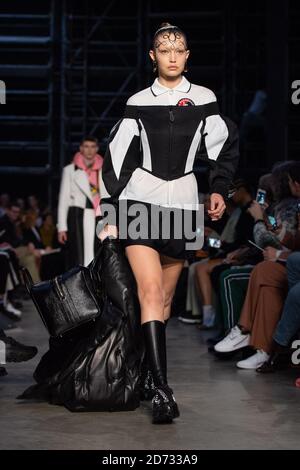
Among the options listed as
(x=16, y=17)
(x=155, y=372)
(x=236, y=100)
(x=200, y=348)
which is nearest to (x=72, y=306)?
(x=155, y=372)

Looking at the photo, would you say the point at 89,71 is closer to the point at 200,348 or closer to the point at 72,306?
the point at 200,348

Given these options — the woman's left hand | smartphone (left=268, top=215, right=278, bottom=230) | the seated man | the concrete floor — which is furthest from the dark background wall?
the woman's left hand

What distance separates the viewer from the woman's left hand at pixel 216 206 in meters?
3.76

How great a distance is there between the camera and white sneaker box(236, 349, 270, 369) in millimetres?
Answer: 5023

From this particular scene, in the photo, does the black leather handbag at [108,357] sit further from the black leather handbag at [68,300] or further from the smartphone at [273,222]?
the smartphone at [273,222]

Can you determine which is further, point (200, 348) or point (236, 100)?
point (236, 100)

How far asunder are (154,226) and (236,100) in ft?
29.0

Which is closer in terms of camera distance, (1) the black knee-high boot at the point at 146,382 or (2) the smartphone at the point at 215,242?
(1) the black knee-high boot at the point at 146,382

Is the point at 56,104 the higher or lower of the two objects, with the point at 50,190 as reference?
higher

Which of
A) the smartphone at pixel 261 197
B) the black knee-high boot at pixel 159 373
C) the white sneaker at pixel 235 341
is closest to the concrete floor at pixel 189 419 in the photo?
the black knee-high boot at pixel 159 373

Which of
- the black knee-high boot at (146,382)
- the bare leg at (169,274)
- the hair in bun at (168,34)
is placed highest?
the hair in bun at (168,34)

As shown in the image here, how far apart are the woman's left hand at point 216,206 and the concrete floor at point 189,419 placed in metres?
0.74

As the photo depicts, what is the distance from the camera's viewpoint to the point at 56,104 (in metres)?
12.9

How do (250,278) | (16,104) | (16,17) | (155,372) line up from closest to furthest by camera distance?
(155,372) < (250,278) < (16,17) < (16,104)
